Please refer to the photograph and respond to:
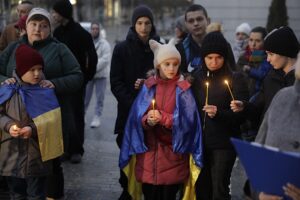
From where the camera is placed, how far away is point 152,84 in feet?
14.7

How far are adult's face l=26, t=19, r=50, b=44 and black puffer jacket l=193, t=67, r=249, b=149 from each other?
160 cm

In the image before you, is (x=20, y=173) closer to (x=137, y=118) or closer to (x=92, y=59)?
(x=137, y=118)

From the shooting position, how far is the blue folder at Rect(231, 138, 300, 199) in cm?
246

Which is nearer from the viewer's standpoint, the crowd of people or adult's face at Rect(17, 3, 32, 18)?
the crowd of people

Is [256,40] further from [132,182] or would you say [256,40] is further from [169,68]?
[132,182]

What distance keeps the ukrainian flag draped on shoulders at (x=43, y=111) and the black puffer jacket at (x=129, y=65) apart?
2.57 feet

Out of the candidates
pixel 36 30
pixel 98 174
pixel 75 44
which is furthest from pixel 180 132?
pixel 75 44

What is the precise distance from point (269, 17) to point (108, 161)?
11.6 meters

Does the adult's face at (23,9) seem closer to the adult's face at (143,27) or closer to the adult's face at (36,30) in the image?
the adult's face at (36,30)

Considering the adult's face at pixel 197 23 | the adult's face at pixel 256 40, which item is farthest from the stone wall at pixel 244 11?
the adult's face at pixel 197 23

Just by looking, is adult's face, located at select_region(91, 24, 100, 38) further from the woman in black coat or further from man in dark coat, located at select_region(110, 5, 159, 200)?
the woman in black coat

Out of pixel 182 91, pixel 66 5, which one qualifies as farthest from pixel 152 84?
pixel 66 5

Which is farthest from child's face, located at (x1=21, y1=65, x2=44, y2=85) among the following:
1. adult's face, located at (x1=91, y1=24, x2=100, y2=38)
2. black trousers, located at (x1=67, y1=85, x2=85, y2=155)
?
adult's face, located at (x1=91, y1=24, x2=100, y2=38)

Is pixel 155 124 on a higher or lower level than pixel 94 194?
higher
